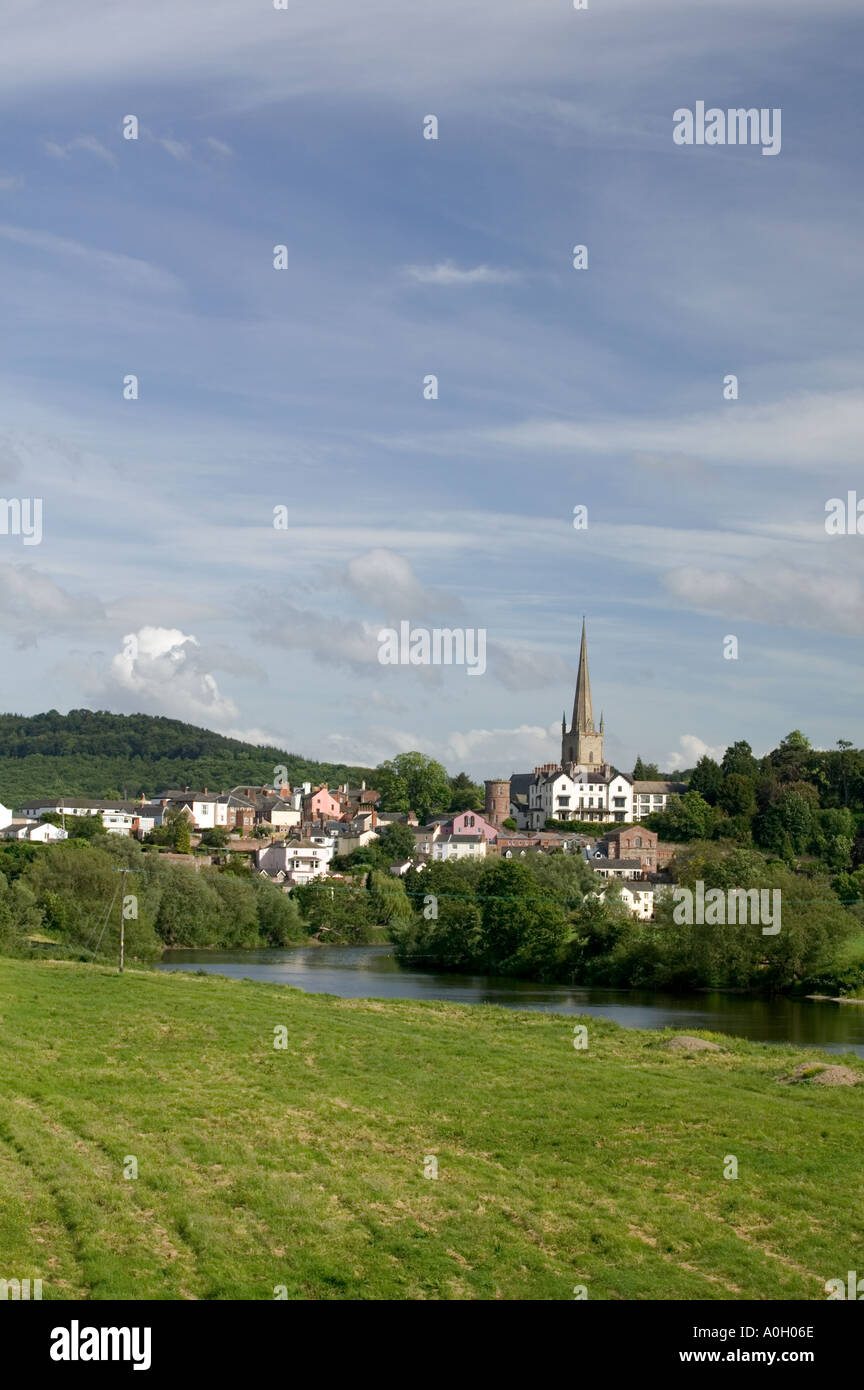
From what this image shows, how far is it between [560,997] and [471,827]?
216 ft

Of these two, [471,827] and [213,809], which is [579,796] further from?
[213,809]

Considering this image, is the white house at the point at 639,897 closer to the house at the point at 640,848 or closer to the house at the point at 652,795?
the house at the point at 640,848

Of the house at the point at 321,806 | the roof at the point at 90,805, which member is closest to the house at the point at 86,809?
the roof at the point at 90,805

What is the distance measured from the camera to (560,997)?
5847cm

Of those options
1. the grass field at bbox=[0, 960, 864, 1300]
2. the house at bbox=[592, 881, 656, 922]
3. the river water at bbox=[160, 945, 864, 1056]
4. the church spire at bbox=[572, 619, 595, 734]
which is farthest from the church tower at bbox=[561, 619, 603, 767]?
the grass field at bbox=[0, 960, 864, 1300]

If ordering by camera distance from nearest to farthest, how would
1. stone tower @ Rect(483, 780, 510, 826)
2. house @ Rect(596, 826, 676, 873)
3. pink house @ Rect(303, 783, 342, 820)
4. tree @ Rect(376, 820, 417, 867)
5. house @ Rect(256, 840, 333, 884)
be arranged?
house @ Rect(256, 840, 333, 884) < house @ Rect(596, 826, 676, 873) < tree @ Rect(376, 820, 417, 867) < pink house @ Rect(303, 783, 342, 820) < stone tower @ Rect(483, 780, 510, 826)

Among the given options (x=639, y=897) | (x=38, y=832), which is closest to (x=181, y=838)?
(x=38, y=832)

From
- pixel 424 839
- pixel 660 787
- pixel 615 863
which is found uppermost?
pixel 660 787

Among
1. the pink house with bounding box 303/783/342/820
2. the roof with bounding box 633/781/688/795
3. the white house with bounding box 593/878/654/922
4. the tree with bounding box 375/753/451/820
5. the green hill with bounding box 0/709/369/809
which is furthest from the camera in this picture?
the green hill with bounding box 0/709/369/809

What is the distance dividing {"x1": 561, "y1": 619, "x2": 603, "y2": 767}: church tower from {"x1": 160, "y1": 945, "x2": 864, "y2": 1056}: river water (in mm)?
79219

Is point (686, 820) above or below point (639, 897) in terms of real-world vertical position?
above

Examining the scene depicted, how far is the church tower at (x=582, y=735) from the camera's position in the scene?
150250 mm

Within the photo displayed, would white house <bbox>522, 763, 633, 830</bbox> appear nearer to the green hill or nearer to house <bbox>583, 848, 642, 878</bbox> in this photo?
house <bbox>583, 848, 642, 878</bbox>

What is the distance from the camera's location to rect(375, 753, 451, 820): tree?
150m
